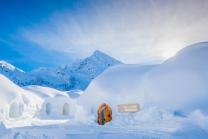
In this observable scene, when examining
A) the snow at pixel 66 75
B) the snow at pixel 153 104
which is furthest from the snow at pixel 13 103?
the snow at pixel 66 75

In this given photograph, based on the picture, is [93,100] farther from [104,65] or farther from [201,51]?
[104,65]

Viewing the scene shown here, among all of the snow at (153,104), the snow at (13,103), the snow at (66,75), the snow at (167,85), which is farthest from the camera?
the snow at (66,75)

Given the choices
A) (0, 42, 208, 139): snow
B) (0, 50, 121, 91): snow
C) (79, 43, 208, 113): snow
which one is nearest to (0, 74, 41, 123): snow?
(0, 42, 208, 139): snow

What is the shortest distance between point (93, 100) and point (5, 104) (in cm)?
1084

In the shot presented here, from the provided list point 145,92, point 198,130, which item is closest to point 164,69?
point 145,92

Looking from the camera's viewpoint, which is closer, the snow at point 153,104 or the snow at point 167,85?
the snow at point 153,104

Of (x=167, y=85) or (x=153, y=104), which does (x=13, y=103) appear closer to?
(x=153, y=104)

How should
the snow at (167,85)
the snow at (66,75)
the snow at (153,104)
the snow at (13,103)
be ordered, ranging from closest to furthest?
the snow at (153,104)
the snow at (167,85)
the snow at (13,103)
the snow at (66,75)

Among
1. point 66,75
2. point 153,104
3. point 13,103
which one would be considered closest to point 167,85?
point 153,104

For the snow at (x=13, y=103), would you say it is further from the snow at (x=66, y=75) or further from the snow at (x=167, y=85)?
the snow at (x=66, y=75)

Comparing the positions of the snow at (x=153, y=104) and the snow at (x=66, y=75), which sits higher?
the snow at (x=66, y=75)

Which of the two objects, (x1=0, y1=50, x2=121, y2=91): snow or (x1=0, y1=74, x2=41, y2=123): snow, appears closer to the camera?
(x1=0, y1=74, x2=41, y2=123): snow

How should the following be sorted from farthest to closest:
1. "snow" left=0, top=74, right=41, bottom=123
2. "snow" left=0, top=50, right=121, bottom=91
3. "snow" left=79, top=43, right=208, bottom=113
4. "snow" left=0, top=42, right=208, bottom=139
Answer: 1. "snow" left=0, top=50, right=121, bottom=91
2. "snow" left=0, top=74, right=41, bottom=123
3. "snow" left=79, top=43, right=208, bottom=113
4. "snow" left=0, top=42, right=208, bottom=139

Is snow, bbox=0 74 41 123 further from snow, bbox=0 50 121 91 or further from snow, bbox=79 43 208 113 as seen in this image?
snow, bbox=0 50 121 91
